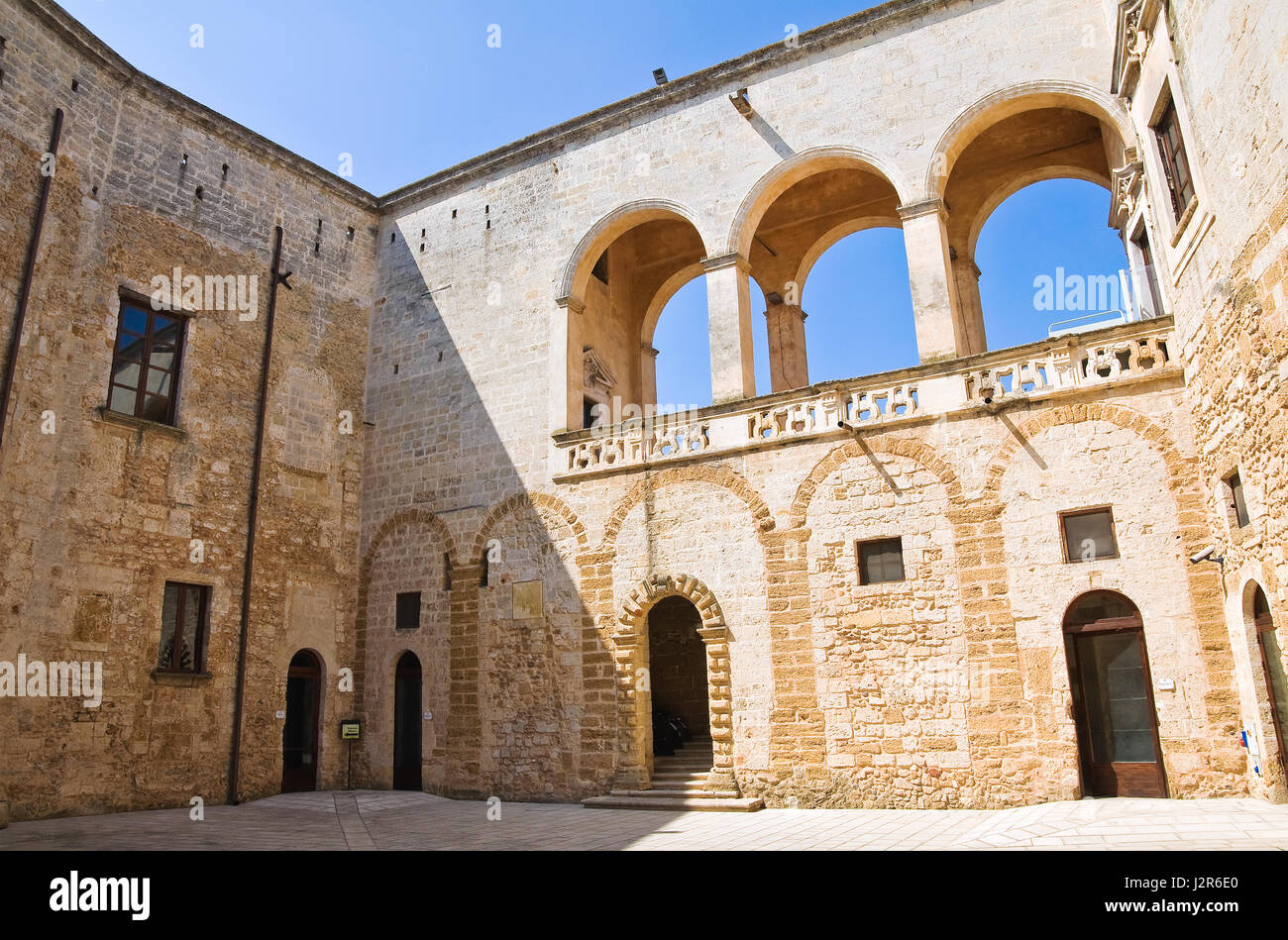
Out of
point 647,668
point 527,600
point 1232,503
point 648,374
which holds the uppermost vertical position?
point 648,374

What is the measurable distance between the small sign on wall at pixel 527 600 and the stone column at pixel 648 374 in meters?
4.50

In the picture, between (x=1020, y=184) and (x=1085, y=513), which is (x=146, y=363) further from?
(x=1020, y=184)

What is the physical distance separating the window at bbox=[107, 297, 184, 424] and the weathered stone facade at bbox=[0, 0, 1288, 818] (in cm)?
28

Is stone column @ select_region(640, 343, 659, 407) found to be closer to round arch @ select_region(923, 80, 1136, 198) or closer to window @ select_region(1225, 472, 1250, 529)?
round arch @ select_region(923, 80, 1136, 198)

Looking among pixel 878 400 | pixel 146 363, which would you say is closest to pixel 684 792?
pixel 878 400

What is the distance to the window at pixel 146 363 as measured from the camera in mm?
11344

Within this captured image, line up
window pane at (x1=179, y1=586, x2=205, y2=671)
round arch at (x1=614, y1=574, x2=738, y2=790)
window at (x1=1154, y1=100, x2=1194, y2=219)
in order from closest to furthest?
window at (x1=1154, y1=100, x2=1194, y2=219)
round arch at (x1=614, y1=574, x2=738, y2=790)
window pane at (x1=179, y1=586, x2=205, y2=671)

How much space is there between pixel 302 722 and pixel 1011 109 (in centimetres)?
1242

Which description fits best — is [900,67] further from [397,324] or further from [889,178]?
[397,324]

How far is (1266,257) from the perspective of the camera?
649cm

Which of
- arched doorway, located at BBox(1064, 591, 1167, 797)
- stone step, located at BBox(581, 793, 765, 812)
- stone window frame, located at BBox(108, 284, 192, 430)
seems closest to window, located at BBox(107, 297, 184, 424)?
stone window frame, located at BBox(108, 284, 192, 430)

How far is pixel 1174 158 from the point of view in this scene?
848 centimetres

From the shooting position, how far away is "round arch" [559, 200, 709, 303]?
13.1m

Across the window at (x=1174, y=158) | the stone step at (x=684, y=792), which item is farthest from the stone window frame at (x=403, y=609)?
the window at (x=1174, y=158)
